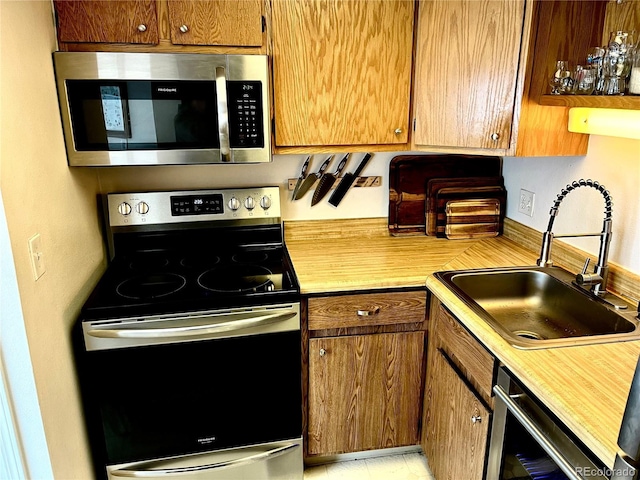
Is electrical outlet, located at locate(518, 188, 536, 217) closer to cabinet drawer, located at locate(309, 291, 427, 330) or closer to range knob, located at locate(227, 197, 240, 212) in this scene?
cabinet drawer, located at locate(309, 291, 427, 330)

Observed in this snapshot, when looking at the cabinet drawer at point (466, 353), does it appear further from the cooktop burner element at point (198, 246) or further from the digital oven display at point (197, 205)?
the digital oven display at point (197, 205)

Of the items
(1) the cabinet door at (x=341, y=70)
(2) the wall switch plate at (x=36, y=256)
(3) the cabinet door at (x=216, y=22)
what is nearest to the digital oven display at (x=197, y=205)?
(1) the cabinet door at (x=341, y=70)

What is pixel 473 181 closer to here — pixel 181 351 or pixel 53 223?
pixel 181 351

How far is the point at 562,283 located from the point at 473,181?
72 cm

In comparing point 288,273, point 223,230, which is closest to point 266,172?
point 223,230

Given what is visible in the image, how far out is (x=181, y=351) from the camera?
1.63 metres

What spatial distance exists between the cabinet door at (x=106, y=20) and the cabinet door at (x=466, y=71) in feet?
3.28

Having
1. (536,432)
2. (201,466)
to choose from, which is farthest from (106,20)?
(536,432)

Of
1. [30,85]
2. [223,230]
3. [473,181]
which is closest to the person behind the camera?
[30,85]

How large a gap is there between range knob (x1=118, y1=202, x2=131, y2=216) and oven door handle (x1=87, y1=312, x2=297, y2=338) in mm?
596

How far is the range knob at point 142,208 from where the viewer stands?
1.99 metres

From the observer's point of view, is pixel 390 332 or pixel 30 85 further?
pixel 390 332

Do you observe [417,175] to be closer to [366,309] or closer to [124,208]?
[366,309]

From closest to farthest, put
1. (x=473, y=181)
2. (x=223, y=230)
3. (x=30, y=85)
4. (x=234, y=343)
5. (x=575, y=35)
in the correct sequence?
(x=30, y=85)
(x=575, y=35)
(x=234, y=343)
(x=223, y=230)
(x=473, y=181)
